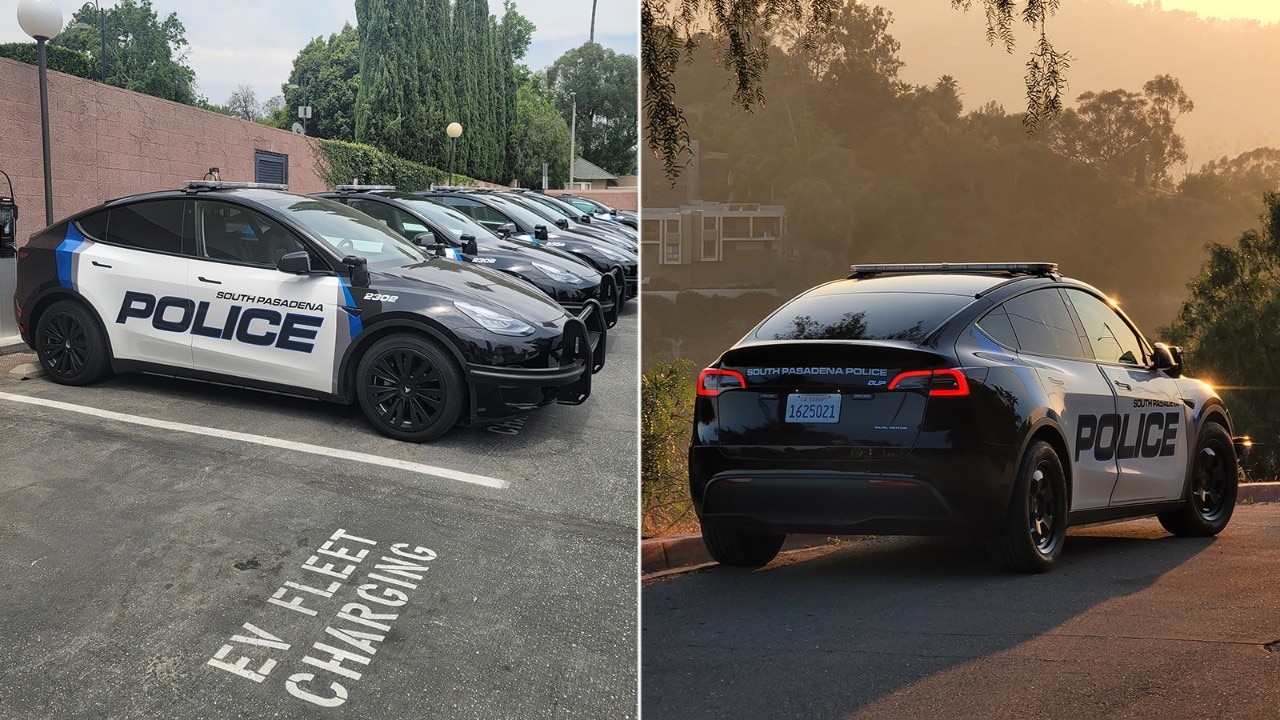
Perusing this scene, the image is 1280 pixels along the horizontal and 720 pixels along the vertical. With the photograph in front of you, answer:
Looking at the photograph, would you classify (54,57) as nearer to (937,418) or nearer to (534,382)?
(534,382)

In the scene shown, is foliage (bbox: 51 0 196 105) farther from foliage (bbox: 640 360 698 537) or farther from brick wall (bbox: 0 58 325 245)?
foliage (bbox: 640 360 698 537)

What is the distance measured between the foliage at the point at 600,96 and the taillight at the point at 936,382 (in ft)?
11.9

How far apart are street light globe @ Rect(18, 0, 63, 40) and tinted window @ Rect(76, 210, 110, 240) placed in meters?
2.47

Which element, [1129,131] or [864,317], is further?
[1129,131]

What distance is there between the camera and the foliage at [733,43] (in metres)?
3.94

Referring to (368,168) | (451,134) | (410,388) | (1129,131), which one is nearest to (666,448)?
(410,388)

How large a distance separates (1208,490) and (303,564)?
3.15 m

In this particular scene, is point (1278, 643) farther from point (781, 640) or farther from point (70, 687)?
point (70, 687)

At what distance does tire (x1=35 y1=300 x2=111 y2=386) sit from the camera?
500cm

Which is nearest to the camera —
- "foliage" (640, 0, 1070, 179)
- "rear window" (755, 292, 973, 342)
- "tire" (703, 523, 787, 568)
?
"rear window" (755, 292, 973, 342)

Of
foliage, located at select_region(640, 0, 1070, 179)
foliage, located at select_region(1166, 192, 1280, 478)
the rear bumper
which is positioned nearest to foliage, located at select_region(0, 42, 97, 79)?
A: foliage, located at select_region(640, 0, 1070, 179)

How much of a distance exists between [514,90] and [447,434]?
876cm

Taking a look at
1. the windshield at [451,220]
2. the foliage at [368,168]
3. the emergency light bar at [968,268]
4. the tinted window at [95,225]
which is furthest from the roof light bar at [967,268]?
the foliage at [368,168]

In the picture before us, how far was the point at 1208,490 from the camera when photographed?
384 cm
